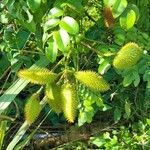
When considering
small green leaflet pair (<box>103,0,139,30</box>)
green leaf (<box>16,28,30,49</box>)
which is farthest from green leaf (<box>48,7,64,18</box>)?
green leaf (<box>16,28,30,49</box>)

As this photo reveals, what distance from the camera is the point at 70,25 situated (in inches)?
60.9

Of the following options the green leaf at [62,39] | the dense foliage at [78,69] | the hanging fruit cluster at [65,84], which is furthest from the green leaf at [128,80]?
the green leaf at [62,39]

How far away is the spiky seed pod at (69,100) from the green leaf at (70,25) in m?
0.21

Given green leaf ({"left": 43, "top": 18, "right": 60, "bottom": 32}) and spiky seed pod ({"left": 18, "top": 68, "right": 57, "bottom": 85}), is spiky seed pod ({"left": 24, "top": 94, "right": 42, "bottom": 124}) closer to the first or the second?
spiky seed pod ({"left": 18, "top": 68, "right": 57, "bottom": 85})

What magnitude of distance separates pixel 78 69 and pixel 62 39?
459 millimetres

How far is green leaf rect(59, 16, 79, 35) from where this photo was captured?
154 centimetres

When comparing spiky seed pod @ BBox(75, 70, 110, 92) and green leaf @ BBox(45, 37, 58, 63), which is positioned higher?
green leaf @ BBox(45, 37, 58, 63)

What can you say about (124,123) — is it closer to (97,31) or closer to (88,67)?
(88,67)

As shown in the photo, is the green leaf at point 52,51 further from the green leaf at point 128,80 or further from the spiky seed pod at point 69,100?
the green leaf at point 128,80

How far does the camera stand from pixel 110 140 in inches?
83.4

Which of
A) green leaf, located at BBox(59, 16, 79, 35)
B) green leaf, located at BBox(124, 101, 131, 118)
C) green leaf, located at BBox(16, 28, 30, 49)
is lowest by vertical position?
green leaf, located at BBox(124, 101, 131, 118)

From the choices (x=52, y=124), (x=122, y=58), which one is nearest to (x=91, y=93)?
(x=122, y=58)

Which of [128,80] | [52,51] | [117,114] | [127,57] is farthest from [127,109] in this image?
[52,51]

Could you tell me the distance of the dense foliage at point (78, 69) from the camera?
1.66 meters
